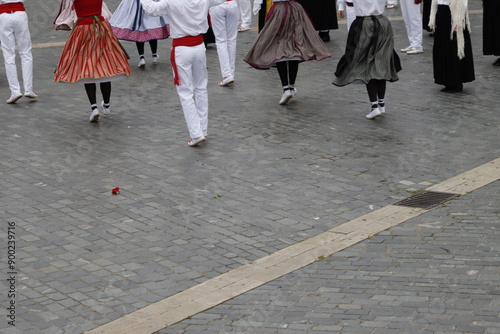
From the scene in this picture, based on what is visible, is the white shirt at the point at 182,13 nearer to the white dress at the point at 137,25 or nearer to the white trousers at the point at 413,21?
the white dress at the point at 137,25

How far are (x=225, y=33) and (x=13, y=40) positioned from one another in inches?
123

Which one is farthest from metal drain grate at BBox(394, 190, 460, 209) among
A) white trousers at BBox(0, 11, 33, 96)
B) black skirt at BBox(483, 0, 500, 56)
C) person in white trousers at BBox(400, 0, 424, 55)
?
person in white trousers at BBox(400, 0, 424, 55)

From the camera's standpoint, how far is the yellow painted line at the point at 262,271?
6016mm

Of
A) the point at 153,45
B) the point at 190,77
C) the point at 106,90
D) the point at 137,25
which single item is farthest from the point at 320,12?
the point at 190,77

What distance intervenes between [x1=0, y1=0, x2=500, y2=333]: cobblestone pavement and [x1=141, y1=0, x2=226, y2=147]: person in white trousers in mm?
416

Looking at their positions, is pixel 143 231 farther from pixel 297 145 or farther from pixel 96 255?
pixel 297 145

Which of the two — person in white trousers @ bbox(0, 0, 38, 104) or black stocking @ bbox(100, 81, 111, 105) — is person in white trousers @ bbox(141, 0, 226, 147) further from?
person in white trousers @ bbox(0, 0, 38, 104)

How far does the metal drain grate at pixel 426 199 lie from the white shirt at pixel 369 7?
3293 millimetres

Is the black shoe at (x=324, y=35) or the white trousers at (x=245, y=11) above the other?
the white trousers at (x=245, y=11)

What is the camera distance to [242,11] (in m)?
17.8

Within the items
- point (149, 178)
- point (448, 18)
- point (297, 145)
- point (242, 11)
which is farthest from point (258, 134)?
point (242, 11)

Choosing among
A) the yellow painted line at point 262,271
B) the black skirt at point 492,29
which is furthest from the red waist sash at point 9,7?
the black skirt at point 492,29

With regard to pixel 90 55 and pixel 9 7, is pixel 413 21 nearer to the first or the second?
pixel 90 55

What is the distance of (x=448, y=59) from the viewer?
12.5m
